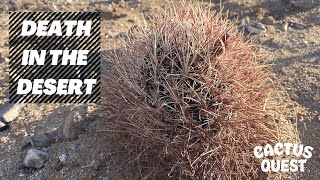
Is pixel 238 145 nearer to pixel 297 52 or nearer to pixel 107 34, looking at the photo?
pixel 297 52

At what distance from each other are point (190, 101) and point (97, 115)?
1.95 m

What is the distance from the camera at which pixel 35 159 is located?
14.8 ft

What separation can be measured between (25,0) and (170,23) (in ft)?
18.4

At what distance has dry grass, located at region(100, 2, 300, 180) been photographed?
332 centimetres

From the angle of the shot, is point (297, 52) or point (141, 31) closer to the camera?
point (141, 31)

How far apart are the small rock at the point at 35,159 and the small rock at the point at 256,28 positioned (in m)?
4.02

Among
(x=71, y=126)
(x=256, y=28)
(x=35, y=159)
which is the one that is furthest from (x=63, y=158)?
(x=256, y=28)

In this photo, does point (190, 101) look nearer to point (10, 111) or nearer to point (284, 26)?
point (10, 111)

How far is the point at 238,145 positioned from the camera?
140 inches

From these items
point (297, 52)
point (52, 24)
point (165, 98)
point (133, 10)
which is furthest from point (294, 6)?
point (165, 98)

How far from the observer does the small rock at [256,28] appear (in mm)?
7027

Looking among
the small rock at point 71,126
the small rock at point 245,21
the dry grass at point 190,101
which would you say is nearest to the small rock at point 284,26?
the small rock at point 245,21

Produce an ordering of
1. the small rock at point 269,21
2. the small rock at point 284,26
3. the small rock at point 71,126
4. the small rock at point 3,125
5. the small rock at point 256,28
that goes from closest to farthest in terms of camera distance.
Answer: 1. the small rock at point 71,126
2. the small rock at point 3,125
3. the small rock at point 256,28
4. the small rock at point 284,26
5. the small rock at point 269,21

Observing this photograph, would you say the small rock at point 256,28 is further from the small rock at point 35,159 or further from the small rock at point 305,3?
the small rock at point 35,159
